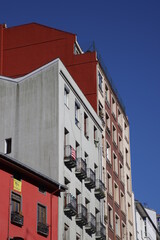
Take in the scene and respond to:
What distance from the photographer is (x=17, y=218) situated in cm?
3956

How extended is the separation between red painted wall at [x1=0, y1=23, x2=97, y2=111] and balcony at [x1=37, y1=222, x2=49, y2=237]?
2080 centimetres

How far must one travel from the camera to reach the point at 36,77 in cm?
5162

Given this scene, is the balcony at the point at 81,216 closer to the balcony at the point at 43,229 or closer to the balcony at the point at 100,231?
the balcony at the point at 100,231

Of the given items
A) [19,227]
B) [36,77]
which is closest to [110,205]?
[36,77]

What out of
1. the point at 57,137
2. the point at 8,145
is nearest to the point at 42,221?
the point at 57,137

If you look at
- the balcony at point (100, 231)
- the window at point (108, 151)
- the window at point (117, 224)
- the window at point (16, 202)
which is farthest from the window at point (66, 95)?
the window at point (117, 224)

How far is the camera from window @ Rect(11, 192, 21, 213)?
40.2 m

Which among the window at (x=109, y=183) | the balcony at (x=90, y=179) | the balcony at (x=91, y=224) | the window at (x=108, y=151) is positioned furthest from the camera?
the window at (x=108, y=151)

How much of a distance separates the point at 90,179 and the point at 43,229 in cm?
1181

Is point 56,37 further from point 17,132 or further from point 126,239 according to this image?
point 126,239

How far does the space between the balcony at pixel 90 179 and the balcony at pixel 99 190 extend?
63.4 inches

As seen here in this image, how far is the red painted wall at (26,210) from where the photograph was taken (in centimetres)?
3891

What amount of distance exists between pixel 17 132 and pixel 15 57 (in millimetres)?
16169

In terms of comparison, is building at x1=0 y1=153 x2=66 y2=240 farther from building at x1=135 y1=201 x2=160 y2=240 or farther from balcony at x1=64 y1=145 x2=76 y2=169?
A: building at x1=135 y1=201 x2=160 y2=240
